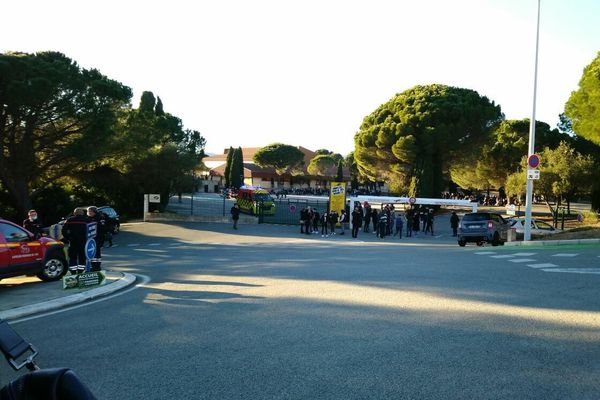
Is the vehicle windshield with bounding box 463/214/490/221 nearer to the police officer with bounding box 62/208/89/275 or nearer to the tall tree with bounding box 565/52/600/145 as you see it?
the police officer with bounding box 62/208/89/275

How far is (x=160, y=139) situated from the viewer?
128ft

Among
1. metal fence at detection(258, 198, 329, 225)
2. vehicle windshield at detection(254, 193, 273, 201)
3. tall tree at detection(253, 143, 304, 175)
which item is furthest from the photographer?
tall tree at detection(253, 143, 304, 175)

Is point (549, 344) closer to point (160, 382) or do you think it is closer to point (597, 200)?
point (160, 382)

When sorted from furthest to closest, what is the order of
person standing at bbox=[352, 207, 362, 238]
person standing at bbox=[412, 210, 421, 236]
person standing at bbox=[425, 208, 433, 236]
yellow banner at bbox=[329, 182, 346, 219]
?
1. person standing at bbox=[425, 208, 433, 236]
2. yellow banner at bbox=[329, 182, 346, 219]
3. person standing at bbox=[412, 210, 421, 236]
4. person standing at bbox=[352, 207, 362, 238]

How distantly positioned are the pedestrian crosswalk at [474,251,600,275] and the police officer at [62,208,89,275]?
10118 millimetres

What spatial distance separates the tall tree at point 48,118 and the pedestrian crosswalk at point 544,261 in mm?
23217

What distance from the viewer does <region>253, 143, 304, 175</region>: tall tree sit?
110 m

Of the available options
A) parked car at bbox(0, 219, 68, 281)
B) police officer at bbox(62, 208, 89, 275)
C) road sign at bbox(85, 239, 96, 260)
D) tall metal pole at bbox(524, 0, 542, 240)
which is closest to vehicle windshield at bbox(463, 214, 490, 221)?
tall metal pole at bbox(524, 0, 542, 240)

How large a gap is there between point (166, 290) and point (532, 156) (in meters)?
15.4

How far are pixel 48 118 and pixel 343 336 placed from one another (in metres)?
27.2

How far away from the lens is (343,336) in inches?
228

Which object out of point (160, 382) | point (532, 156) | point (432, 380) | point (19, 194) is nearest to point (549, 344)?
point (432, 380)

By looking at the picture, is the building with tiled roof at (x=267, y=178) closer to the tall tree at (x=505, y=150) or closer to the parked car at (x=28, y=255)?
the tall tree at (x=505, y=150)

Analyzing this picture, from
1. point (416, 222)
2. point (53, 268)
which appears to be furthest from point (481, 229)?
point (53, 268)
